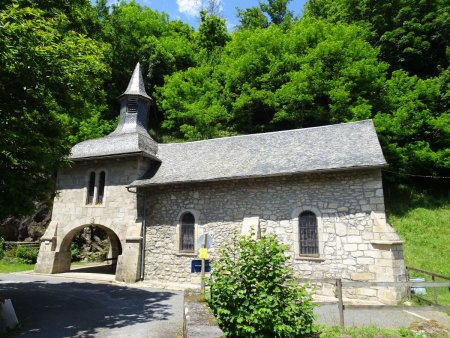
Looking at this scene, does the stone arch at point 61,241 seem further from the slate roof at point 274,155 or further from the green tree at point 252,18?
the green tree at point 252,18

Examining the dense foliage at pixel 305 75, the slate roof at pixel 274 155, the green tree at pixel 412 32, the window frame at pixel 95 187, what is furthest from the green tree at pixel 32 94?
the green tree at pixel 412 32

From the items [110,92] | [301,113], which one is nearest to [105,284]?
[301,113]

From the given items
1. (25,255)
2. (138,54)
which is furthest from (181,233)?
(138,54)

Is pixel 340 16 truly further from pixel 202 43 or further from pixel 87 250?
pixel 87 250

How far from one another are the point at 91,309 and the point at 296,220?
265 inches

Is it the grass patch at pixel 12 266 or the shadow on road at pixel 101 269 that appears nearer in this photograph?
the shadow on road at pixel 101 269

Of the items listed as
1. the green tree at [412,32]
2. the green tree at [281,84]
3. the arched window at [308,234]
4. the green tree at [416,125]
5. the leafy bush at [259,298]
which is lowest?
the leafy bush at [259,298]

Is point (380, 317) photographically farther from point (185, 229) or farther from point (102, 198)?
point (102, 198)

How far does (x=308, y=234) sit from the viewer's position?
11.0 m

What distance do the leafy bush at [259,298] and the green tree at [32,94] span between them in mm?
4334

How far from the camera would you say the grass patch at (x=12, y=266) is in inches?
625

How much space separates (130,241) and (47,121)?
6778mm

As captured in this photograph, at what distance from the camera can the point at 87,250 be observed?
20156 millimetres

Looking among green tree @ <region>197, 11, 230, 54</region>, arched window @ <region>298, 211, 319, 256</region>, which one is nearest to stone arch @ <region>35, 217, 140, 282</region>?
arched window @ <region>298, 211, 319, 256</region>
